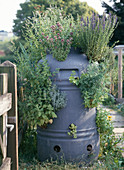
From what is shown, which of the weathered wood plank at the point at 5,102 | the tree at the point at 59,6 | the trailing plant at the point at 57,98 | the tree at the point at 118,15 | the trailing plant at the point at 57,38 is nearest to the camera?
the weathered wood plank at the point at 5,102

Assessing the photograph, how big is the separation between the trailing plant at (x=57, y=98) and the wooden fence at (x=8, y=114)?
2.88 feet

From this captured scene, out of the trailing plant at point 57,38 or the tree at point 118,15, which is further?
the tree at point 118,15

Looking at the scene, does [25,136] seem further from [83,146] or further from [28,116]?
[83,146]

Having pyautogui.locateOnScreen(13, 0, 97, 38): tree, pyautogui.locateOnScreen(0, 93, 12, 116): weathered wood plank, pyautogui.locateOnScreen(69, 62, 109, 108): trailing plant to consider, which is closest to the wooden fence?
pyautogui.locateOnScreen(0, 93, 12, 116): weathered wood plank

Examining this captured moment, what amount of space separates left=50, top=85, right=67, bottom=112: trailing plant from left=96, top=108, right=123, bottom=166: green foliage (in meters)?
0.61

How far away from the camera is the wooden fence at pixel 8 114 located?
5.74 ft

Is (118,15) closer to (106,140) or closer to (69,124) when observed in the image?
(106,140)

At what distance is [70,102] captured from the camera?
289 centimetres

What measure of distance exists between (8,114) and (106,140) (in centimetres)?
214

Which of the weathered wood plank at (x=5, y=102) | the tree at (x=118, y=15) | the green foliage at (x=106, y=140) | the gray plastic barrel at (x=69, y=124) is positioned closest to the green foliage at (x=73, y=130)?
the gray plastic barrel at (x=69, y=124)

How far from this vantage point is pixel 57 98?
2834 mm

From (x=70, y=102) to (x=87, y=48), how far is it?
764mm

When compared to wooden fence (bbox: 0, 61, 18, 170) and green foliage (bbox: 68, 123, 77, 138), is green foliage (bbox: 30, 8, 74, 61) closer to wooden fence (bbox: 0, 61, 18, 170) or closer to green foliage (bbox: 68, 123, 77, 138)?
green foliage (bbox: 68, 123, 77, 138)

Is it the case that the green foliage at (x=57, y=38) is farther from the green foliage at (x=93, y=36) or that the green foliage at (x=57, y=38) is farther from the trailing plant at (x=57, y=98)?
the trailing plant at (x=57, y=98)
